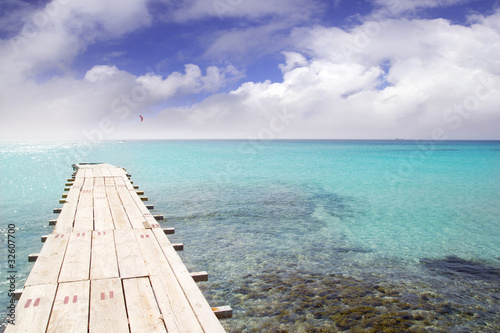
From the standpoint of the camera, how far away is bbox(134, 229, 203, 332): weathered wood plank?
469cm

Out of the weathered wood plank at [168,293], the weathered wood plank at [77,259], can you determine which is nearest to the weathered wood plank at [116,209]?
the weathered wood plank at [77,259]

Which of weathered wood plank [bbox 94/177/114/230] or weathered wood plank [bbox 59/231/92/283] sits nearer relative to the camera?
weathered wood plank [bbox 59/231/92/283]

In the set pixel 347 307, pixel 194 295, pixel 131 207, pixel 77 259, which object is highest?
pixel 131 207

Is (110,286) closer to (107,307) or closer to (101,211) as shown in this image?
(107,307)

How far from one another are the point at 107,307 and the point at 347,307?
629cm

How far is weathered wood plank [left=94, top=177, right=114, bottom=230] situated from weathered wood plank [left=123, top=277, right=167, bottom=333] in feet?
13.1

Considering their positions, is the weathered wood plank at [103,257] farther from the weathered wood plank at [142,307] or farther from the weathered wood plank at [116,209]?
the weathered wood plank at [116,209]

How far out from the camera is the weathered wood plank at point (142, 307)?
458 centimetres

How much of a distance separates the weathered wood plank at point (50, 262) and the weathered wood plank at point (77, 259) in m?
0.11

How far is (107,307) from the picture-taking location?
4988 mm

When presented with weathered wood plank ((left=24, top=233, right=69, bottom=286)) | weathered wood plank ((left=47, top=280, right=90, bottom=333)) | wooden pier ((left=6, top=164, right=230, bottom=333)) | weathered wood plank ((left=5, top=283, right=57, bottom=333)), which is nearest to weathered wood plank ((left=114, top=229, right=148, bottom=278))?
wooden pier ((left=6, top=164, right=230, bottom=333))

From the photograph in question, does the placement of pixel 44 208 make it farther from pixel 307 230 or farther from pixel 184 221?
pixel 307 230

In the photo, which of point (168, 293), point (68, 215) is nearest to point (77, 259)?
point (168, 293)

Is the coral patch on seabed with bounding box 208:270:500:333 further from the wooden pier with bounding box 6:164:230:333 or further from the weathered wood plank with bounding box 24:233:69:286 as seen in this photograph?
the weathered wood plank with bounding box 24:233:69:286
